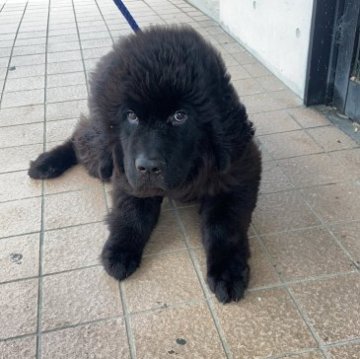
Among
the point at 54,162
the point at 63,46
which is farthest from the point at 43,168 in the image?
the point at 63,46

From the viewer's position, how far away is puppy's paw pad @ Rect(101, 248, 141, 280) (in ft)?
6.74

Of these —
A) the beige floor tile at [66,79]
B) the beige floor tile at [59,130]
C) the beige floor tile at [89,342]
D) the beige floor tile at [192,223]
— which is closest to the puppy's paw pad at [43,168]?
the beige floor tile at [59,130]

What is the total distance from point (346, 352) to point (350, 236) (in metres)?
0.72

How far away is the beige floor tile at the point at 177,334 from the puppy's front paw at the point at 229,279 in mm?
95

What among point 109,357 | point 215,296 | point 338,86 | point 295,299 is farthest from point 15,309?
point 338,86

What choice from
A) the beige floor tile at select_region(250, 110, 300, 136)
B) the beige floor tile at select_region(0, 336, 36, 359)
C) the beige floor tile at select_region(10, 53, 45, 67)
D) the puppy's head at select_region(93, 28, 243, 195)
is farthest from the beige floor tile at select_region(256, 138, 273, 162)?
the beige floor tile at select_region(10, 53, 45, 67)

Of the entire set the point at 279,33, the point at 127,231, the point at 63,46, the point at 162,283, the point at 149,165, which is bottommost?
the point at 63,46

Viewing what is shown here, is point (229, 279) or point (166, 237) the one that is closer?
point (229, 279)

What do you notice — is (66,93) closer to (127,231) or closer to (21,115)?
(21,115)

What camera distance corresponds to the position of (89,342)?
180 cm

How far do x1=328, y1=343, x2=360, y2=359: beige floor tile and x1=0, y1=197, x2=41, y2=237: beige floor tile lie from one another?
61.6 inches

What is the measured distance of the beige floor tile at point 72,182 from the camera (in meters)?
2.79

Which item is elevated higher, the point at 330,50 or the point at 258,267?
the point at 330,50

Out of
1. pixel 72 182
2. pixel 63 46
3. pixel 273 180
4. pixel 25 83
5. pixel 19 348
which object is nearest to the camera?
pixel 19 348
